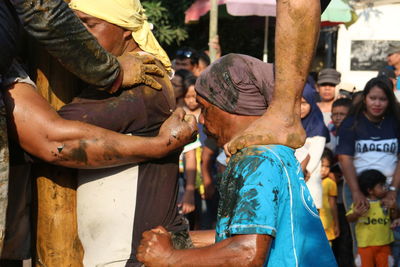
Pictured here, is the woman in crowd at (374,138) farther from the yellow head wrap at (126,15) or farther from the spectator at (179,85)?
the yellow head wrap at (126,15)

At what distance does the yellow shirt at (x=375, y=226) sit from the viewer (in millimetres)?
6305

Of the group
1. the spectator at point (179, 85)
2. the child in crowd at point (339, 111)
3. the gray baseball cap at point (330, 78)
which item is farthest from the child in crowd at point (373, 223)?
the gray baseball cap at point (330, 78)

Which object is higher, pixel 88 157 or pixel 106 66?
pixel 106 66

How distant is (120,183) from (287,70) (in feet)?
3.00

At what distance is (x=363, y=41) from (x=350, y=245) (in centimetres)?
588

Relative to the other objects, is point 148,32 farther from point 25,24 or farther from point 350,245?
point 350,245

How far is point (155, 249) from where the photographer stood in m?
2.53

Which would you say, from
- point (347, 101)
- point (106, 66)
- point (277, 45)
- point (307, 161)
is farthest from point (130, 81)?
point (347, 101)

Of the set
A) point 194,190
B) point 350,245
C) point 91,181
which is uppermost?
point 91,181

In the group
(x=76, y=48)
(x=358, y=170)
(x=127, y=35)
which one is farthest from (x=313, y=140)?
(x=76, y=48)

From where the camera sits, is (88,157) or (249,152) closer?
(249,152)

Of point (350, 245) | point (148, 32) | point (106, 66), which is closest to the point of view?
point (106, 66)

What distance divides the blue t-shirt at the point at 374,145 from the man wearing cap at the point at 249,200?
406 centimetres

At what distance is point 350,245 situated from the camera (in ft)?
24.6
